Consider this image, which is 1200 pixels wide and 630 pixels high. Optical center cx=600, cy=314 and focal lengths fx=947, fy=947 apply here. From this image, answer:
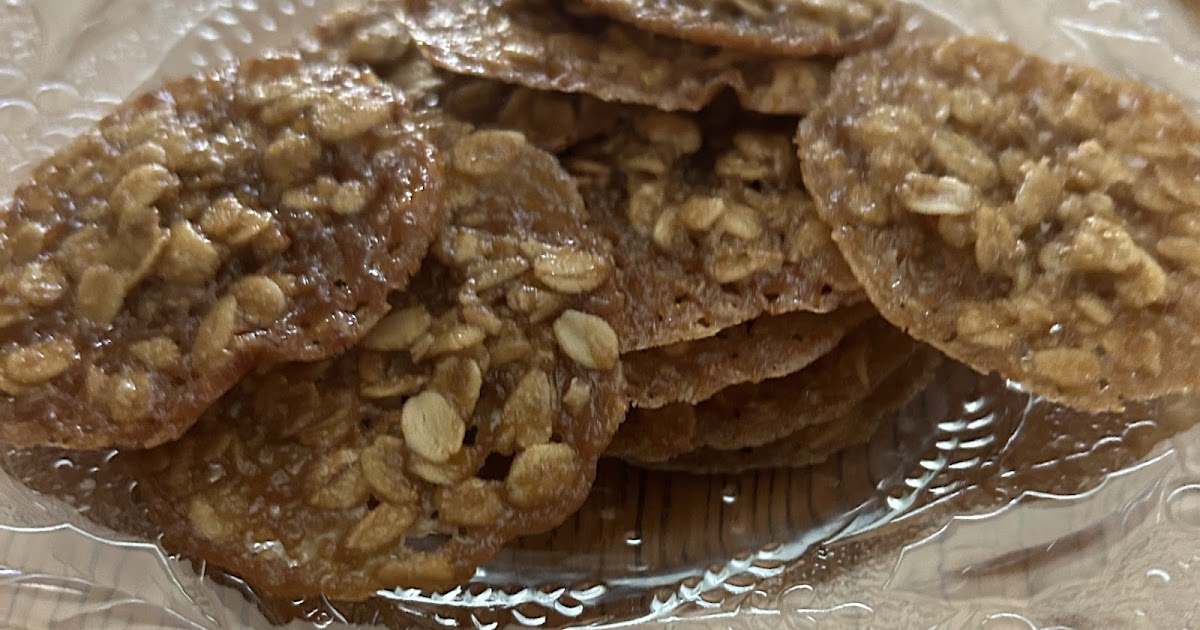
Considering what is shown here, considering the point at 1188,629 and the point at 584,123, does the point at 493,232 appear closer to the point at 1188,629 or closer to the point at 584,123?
the point at 584,123

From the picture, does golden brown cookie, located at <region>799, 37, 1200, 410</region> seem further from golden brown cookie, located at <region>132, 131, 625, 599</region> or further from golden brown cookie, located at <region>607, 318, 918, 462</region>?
golden brown cookie, located at <region>132, 131, 625, 599</region>

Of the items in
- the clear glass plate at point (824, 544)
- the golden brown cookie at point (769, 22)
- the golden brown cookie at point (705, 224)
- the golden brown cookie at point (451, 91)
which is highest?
the golden brown cookie at point (769, 22)

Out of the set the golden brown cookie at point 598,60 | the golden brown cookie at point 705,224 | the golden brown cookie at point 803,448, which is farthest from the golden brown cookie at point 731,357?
the golden brown cookie at point 598,60

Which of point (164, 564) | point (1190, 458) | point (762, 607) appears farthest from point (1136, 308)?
point (164, 564)

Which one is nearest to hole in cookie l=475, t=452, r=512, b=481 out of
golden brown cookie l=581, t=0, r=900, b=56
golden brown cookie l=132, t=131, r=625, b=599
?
golden brown cookie l=132, t=131, r=625, b=599

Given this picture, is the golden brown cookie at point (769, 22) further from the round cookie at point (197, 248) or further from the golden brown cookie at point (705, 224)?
the round cookie at point (197, 248)
